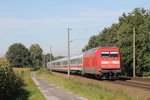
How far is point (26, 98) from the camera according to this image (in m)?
25.7

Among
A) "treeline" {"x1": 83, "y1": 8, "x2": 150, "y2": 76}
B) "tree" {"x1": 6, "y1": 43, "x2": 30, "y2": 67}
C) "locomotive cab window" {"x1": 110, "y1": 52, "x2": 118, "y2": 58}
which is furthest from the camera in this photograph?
"tree" {"x1": 6, "y1": 43, "x2": 30, "y2": 67}

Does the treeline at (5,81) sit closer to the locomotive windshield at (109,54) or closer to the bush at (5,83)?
the bush at (5,83)

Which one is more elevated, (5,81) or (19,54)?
(19,54)

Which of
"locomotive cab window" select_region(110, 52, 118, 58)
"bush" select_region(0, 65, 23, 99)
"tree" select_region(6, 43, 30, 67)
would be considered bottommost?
"bush" select_region(0, 65, 23, 99)

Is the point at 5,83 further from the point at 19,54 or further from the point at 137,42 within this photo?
the point at 19,54

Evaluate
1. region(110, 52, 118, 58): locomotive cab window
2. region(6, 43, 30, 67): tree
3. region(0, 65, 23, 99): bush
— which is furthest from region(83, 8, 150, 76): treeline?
region(6, 43, 30, 67): tree

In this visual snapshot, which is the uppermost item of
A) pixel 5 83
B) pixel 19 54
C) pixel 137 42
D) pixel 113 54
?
pixel 19 54

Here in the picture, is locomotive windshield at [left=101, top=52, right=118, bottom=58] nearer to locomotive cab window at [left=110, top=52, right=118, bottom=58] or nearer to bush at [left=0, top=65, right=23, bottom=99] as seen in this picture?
locomotive cab window at [left=110, top=52, right=118, bottom=58]

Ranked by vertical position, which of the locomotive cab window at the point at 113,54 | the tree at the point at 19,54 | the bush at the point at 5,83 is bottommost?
the bush at the point at 5,83

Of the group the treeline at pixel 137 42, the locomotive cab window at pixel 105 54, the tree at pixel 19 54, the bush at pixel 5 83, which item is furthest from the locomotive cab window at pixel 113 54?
the tree at pixel 19 54

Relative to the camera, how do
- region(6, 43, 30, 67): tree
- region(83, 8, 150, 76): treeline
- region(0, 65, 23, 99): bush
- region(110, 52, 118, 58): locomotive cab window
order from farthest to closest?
1. region(6, 43, 30, 67): tree
2. region(83, 8, 150, 76): treeline
3. region(110, 52, 118, 58): locomotive cab window
4. region(0, 65, 23, 99): bush

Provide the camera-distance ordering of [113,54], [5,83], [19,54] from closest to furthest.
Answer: [5,83], [113,54], [19,54]

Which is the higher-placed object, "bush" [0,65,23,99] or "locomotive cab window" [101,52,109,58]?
"locomotive cab window" [101,52,109,58]

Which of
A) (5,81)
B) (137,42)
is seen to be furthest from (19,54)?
(5,81)
